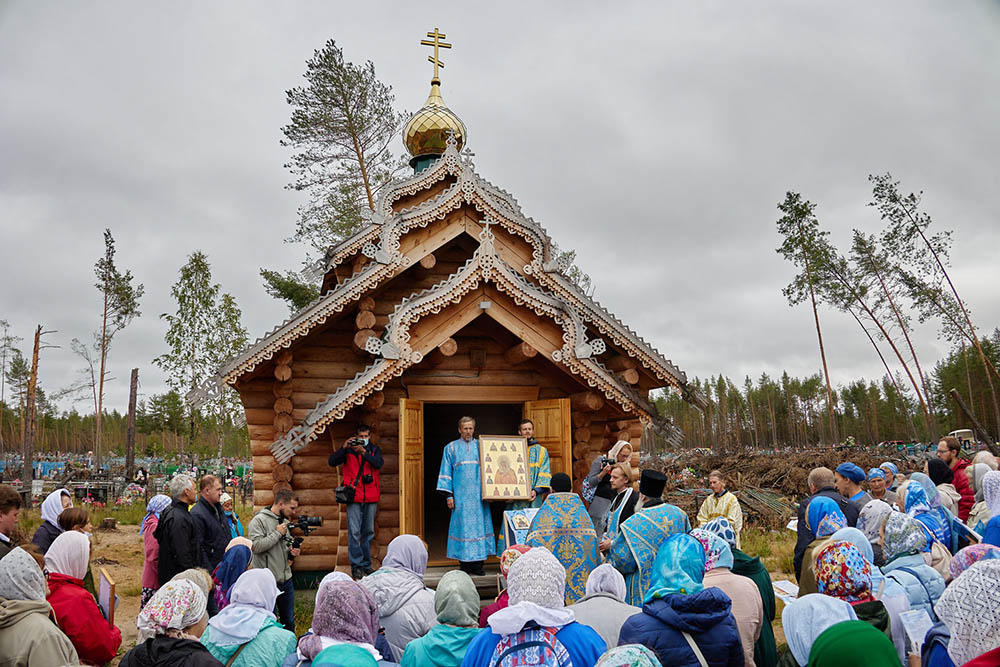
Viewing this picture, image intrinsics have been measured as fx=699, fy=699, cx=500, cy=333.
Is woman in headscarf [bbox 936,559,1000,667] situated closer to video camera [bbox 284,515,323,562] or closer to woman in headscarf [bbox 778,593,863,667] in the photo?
woman in headscarf [bbox 778,593,863,667]

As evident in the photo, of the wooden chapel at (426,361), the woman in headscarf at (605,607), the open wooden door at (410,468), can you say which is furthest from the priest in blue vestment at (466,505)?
the woman in headscarf at (605,607)

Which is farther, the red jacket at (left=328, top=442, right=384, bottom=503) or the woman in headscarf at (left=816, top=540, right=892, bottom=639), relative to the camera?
the red jacket at (left=328, top=442, right=384, bottom=503)

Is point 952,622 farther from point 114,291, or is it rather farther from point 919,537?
point 114,291

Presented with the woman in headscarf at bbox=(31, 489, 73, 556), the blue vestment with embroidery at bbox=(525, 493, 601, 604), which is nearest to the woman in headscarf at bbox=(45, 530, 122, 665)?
the woman in headscarf at bbox=(31, 489, 73, 556)

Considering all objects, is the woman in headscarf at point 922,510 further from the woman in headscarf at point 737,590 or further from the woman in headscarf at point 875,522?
the woman in headscarf at point 737,590

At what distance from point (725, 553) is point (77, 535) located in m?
4.43

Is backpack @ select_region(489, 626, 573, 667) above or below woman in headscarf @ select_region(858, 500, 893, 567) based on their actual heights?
below

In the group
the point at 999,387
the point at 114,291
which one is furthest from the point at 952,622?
the point at 999,387

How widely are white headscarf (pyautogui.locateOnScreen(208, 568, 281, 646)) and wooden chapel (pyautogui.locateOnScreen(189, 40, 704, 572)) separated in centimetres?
437

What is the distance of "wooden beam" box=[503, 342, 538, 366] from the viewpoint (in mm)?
9469

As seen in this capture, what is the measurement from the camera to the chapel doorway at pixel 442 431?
13203mm

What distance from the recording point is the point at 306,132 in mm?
24078

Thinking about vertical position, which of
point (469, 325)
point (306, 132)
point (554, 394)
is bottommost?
point (554, 394)

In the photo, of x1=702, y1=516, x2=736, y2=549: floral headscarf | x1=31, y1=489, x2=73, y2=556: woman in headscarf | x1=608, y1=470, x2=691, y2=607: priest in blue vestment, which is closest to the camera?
x1=608, y1=470, x2=691, y2=607: priest in blue vestment
